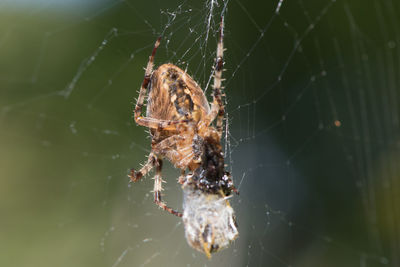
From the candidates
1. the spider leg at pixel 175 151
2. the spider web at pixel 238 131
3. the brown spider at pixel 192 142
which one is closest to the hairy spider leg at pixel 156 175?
the brown spider at pixel 192 142

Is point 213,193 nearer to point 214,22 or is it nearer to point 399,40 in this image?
point 214,22

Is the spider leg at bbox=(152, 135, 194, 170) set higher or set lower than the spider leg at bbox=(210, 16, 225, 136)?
lower

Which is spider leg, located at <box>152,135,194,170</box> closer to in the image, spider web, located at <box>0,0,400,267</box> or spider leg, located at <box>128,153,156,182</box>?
spider leg, located at <box>128,153,156,182</box>

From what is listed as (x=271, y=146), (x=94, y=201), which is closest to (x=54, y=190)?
(x=94, y=201)

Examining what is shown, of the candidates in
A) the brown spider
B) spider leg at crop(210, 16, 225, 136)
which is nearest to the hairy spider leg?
the brown spider

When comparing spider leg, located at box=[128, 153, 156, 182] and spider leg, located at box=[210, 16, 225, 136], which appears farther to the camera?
spider leg, located at box=[128, 153, 156, 182]

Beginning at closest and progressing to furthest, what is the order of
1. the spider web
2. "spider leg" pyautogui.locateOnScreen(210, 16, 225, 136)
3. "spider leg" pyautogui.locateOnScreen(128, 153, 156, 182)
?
"spider leg" pyautogui.locateOnScreen(210, 16, 225, 136), "spider leg" pyautogui.locateOnScreen(128, 153, 156, 182), the spider web

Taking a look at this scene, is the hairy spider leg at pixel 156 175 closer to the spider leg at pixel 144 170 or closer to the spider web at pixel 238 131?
the spider leg at pixel 144 170
